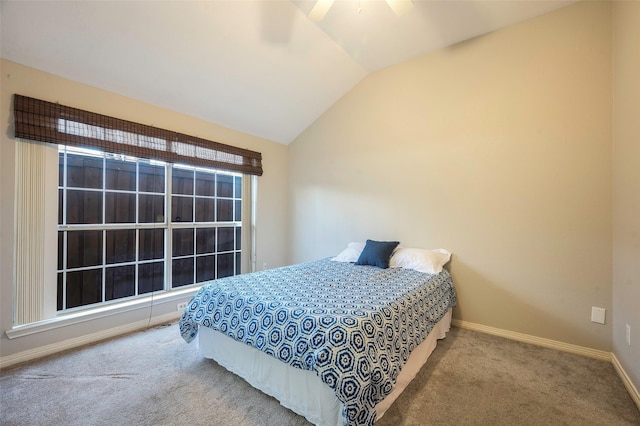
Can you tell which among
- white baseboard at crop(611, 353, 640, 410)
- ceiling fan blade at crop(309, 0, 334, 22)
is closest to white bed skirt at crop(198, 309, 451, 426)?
white baseboard at crop(611, 353, 640, 410)

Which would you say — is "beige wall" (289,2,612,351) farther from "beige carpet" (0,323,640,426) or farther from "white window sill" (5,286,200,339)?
"white window sill" (5,286,200,339)

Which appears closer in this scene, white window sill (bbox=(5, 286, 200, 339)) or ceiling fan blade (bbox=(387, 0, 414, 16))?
ceiling fan blade (bbox=(387, 0, 414, 16))

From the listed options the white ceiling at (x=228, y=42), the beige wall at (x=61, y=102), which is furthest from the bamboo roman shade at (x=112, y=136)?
the white ceiling at (x=228, y=42)

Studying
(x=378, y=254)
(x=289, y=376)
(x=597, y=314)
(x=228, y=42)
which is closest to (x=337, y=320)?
(x=289, y=376)

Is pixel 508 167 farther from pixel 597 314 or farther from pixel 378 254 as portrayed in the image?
pixel 378 254

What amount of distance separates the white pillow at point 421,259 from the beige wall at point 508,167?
0.16 m

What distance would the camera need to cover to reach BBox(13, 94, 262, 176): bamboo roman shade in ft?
7.01

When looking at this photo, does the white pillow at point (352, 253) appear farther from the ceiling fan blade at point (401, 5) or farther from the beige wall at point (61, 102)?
the ceiling fan blade at point (401, 5)

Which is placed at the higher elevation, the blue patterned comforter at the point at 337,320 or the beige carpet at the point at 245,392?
the blue patterned comforter at the point at 337,320

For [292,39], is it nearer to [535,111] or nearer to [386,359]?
[535,111]

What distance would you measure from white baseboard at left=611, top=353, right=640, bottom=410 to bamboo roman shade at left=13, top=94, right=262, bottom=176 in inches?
163

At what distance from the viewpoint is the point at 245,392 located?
71.4 inches

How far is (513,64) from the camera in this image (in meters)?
2.65

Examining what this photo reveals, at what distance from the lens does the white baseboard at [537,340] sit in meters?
2.30
